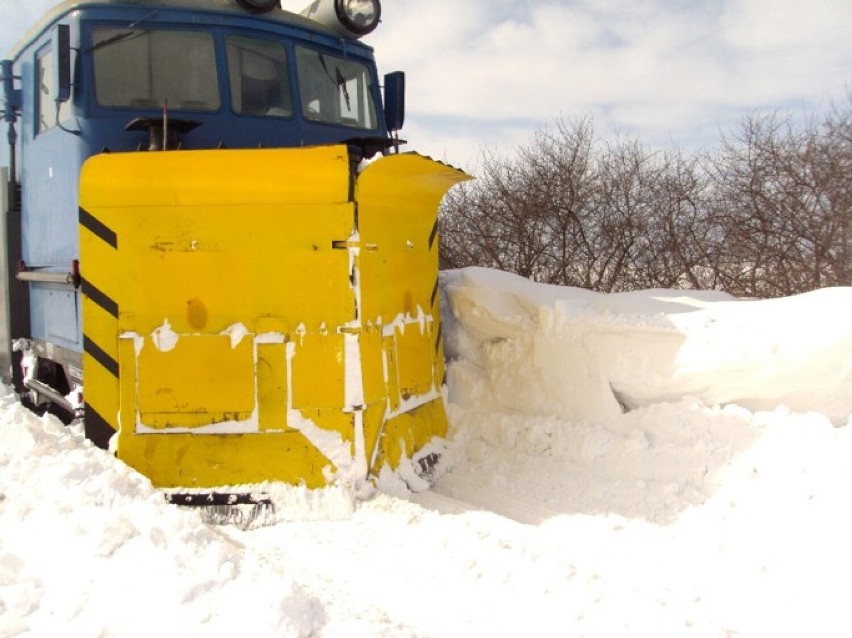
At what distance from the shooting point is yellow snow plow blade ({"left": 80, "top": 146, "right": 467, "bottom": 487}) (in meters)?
3.49

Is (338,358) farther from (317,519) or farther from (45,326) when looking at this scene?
(45,326)

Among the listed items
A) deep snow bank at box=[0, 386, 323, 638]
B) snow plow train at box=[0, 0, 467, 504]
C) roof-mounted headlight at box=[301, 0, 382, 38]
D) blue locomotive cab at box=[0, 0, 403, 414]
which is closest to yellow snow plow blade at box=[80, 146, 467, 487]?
snow plow train at box=[0, 0, 467, 504]

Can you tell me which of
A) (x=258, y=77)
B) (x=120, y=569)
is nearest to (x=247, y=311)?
(x=120, y=569)

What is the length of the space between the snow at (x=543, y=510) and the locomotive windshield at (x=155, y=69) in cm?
191

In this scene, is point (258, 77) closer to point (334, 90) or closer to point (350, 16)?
point (334, 90)

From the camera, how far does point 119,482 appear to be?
3.21 meters

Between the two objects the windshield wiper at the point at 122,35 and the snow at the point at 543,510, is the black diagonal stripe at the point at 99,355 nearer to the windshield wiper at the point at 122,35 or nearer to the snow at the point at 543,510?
the snow at the point at 543,510

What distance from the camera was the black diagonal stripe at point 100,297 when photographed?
11.8 feet

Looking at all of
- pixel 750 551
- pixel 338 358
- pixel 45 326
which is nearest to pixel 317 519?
pixel 338 358

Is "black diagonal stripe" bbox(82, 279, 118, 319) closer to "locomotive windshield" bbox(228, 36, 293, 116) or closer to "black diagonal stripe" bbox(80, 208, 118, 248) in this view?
"black diagonal stripe" bbox(80, 208, 118, 248)

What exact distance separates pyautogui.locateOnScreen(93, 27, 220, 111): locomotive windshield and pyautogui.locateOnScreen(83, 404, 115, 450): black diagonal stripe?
1.84 m

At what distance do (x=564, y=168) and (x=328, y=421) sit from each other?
8186mm

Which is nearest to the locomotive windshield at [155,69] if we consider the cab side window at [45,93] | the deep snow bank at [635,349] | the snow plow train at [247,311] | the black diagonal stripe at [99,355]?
the snow plow train at [247,311]

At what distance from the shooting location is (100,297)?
365cm
